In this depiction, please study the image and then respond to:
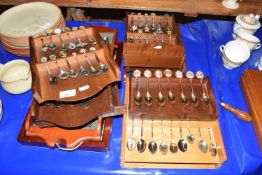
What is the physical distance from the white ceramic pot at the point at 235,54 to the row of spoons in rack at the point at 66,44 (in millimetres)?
702

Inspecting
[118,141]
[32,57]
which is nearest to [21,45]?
[32,57]

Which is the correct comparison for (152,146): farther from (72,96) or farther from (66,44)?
(66,44)

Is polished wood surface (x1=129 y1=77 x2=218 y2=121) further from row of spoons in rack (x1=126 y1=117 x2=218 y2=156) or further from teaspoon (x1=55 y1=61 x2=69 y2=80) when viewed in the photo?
teaspoon (x1=55 y1=61 x2=69 y2=80)

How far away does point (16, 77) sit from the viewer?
3.77 ft

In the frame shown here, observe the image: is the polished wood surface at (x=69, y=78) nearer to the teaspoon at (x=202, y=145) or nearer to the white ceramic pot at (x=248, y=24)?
the teaspoon at (x=202, y=145)

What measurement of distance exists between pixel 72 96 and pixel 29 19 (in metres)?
0.68

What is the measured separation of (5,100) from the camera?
3.76 ft

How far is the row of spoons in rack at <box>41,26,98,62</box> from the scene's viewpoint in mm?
1023

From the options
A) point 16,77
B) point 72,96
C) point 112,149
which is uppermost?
point 72,96

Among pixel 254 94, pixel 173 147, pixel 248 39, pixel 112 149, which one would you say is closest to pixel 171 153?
pixel 173 147

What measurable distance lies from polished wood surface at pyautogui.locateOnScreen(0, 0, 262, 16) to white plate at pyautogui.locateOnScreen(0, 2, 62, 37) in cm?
19

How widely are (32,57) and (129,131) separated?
52 cm

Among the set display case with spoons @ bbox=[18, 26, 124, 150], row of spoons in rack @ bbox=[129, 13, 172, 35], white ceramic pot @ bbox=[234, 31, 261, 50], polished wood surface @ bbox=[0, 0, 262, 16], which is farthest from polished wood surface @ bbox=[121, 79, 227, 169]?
polished wood surface @ bbox=[0, 0, 262, 16]

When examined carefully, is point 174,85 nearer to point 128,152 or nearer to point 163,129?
point 163,129
